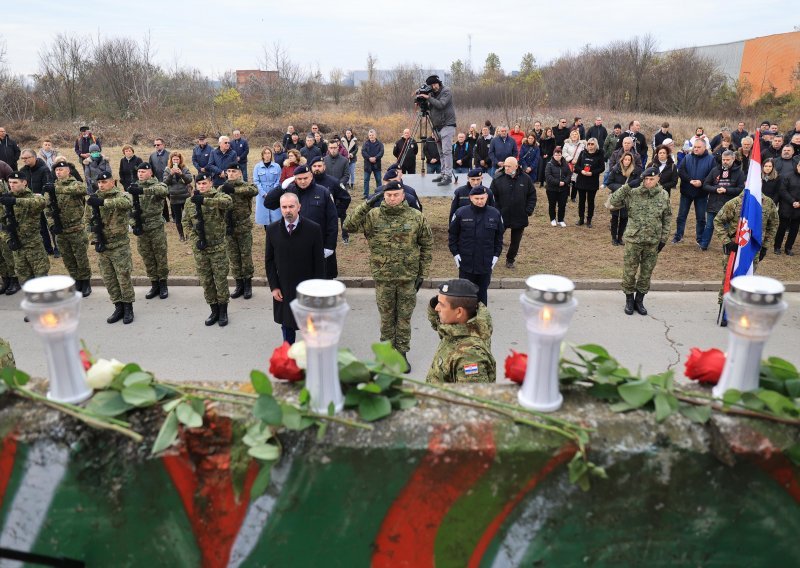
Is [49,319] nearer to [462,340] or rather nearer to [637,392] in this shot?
[637,392]

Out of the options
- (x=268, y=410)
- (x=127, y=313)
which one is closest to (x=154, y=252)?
(x=127, y=313)

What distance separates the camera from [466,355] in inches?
125

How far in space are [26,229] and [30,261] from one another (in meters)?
0.40

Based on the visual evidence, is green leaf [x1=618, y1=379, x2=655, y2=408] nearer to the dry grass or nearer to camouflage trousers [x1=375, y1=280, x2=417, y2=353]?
camouflage trousers [x1=375, y1=280, x2=417, y2=353]

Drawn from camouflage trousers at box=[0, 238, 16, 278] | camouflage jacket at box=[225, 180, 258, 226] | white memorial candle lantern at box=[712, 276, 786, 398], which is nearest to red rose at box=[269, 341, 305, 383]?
white memorial candle lantern at box=[712, 276, 786, 398]

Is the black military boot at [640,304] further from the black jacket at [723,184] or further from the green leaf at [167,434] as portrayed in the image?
the green leaf at [167,434]

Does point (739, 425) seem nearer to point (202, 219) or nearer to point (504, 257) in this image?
point (202, 219)

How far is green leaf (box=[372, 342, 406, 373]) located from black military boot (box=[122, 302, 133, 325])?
6.01 metres

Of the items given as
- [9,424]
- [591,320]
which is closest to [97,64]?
[591,320]

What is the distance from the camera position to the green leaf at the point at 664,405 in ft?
5.21

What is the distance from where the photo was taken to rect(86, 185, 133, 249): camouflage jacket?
6.84 metres

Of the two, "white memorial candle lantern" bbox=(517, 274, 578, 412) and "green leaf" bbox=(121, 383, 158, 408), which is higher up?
"white memorial candle lantern" bbox=(517, 274, 578, 412)

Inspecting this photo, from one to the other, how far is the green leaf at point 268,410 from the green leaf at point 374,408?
0.22 meters

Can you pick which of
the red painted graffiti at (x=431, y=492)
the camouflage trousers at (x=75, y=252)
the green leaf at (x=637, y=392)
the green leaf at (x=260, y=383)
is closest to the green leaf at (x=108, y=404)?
the green leaf at (x=260, y=383)
